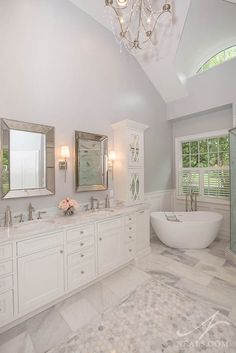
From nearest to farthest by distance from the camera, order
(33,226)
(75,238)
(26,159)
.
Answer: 1. (33,226)
2. (75,238)
3. (26,159)

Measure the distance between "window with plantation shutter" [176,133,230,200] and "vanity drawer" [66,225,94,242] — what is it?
3026 mm

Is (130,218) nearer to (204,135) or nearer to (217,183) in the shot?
(217,183)

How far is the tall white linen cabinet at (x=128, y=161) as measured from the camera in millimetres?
3035

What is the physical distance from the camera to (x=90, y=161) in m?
2.84

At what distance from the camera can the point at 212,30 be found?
3.28 m

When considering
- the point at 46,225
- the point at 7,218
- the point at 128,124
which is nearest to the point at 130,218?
the point at 46,225

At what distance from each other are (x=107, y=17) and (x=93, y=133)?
1.95 m

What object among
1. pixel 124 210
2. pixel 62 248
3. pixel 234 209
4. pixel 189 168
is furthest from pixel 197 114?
pixel 62 248

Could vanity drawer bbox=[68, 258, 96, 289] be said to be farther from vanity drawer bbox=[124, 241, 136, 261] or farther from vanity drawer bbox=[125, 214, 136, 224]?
vanity drawer bbox=[125, 214, 136, 224]

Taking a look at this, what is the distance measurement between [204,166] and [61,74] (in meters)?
3.58

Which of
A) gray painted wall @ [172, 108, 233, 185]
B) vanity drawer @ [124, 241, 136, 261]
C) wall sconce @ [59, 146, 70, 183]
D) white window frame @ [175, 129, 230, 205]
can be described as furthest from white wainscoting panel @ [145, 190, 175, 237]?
wall sconce @ [59, 146, 70, 183]

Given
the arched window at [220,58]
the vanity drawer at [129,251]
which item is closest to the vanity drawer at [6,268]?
the vanity drawer at [129,251]

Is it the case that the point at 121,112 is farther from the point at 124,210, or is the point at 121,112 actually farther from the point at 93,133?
the point at 124,210

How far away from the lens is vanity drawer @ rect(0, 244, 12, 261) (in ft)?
5.22
